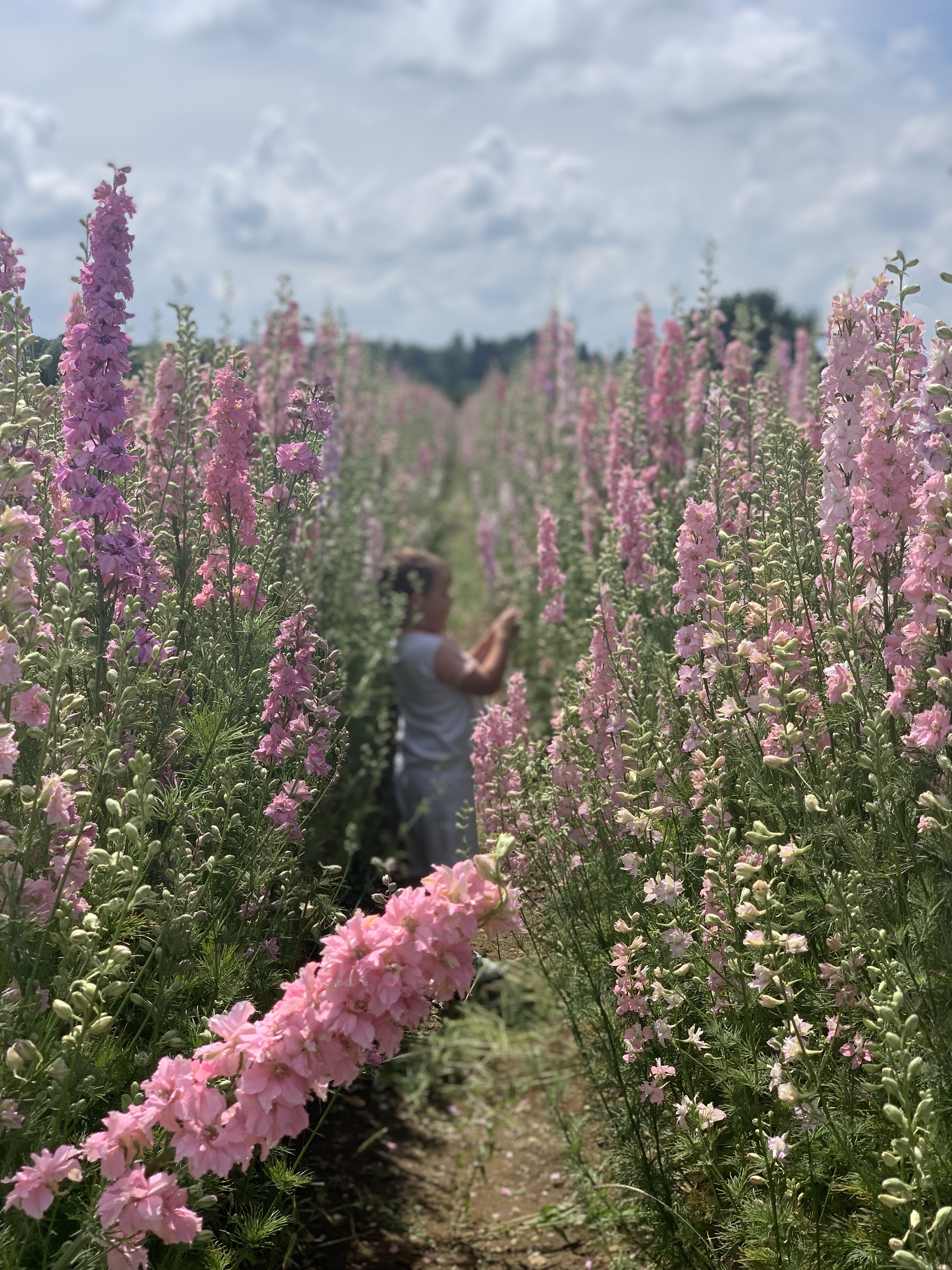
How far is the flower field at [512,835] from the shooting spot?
2127 mm

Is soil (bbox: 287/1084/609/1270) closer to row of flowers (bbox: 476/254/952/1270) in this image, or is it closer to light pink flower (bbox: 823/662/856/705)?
row of flowers (bbox: 476/254/952/1270)

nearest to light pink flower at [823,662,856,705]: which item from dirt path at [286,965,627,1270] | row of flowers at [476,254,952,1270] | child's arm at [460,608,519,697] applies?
row of flowers at [476,254,952,1270]

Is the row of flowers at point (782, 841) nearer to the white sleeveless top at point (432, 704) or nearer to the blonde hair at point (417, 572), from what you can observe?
the white sleeveless top at point (432, 704)

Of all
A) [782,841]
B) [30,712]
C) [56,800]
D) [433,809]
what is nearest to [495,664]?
[433,809]

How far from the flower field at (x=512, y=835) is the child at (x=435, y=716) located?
6.43 feet

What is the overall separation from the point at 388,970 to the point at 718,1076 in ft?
3.22

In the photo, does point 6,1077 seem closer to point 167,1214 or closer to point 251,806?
point 167,1214

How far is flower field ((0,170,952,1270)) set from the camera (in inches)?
83.7

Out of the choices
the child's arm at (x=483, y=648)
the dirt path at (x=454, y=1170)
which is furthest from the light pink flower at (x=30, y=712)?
the child's arm at (x=483, y=648)

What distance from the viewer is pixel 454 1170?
14.7ft

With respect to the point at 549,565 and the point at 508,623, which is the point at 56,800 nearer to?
the point at 549,565

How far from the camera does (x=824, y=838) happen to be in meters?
2.64

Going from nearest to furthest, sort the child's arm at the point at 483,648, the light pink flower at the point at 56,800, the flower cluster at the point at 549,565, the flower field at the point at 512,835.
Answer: the flower field at the point at 512,835, the light pink flower at the point at 56,800, the flower cluster at the point at 549,565, the child's arm at the point at 483,648

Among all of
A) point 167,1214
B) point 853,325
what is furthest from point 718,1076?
point 853,325
